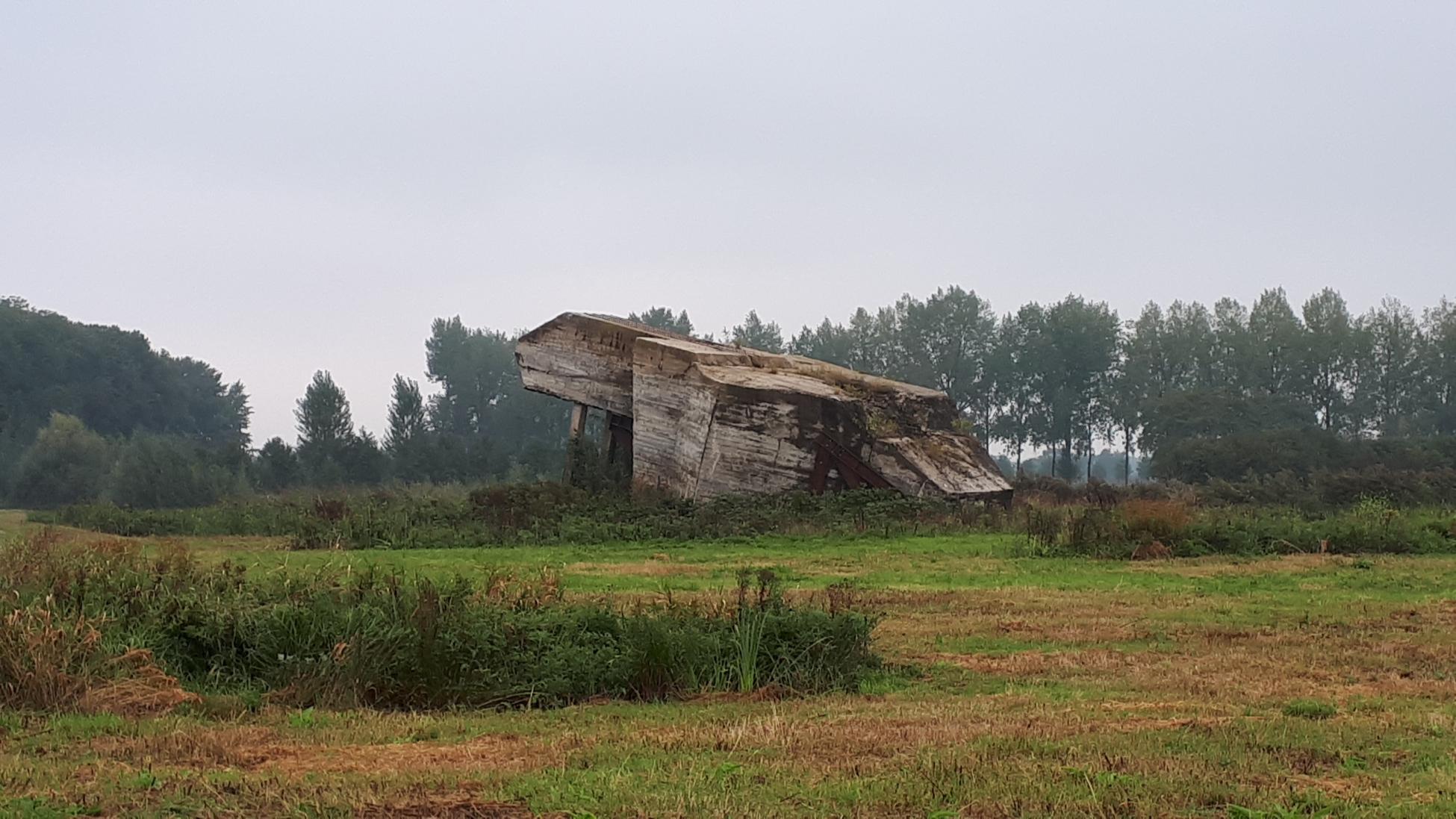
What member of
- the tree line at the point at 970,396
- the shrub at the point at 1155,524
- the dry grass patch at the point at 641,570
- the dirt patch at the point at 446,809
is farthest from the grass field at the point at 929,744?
the tree line at the point at 970,396

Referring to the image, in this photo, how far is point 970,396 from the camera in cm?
7975

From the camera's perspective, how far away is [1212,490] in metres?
36.1

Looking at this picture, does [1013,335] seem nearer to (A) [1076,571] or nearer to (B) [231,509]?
(B) [231,509]

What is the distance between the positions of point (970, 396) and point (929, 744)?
7380 cm

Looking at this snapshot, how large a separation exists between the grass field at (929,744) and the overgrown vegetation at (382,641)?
0.39m

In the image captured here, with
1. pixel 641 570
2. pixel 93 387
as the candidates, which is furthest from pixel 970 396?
pixel 641 570

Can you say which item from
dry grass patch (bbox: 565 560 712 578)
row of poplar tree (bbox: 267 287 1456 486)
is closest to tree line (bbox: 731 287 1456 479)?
row of poplar tree (bbox: 267 287 1456 486)

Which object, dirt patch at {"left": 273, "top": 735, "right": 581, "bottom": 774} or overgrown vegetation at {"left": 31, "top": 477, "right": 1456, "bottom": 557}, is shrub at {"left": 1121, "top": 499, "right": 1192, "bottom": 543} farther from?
dirt patch at {"left": 273, "top": 735, "right": 581, "bottom": 774}

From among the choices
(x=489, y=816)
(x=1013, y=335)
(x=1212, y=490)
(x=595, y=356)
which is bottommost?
(x=489, y=816)

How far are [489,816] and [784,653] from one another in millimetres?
4262

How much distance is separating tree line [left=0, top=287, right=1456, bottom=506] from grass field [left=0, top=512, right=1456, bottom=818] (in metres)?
42.3

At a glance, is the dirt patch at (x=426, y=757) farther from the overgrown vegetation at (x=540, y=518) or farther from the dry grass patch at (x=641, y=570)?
the overgrown vegetation at (x=540, y=518)

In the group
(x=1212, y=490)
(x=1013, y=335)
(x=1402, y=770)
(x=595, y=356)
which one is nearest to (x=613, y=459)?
(x=595, y=356)

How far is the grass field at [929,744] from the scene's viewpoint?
Result: 19.4ft
